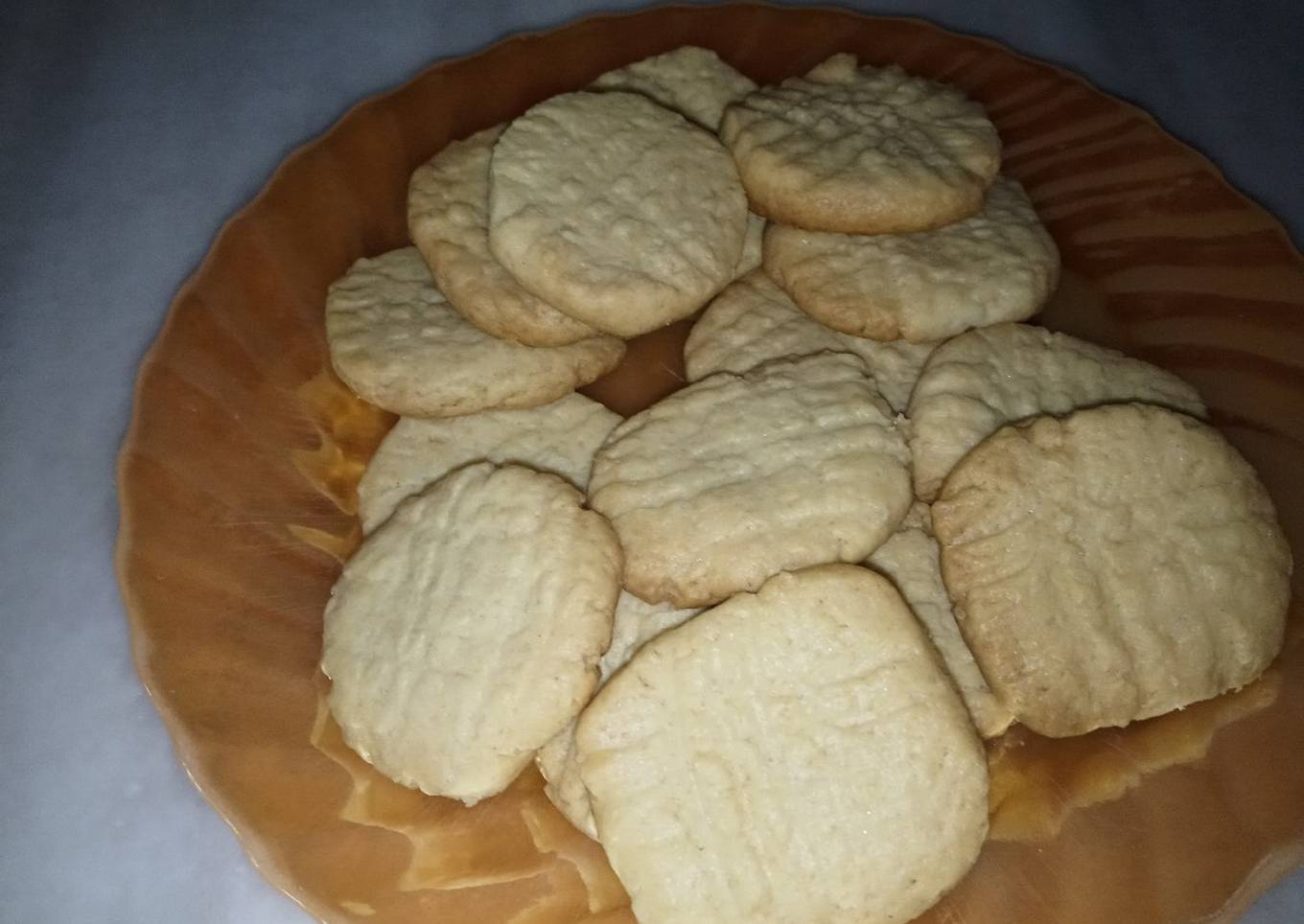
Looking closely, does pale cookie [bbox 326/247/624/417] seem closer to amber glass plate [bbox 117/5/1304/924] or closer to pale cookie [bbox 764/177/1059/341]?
amber glass plate [bbox 117/5/1304/924]

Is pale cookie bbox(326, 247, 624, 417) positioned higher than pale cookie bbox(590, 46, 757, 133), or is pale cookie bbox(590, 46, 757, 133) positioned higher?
pale cookie bbox(590, 46, 757, 133)

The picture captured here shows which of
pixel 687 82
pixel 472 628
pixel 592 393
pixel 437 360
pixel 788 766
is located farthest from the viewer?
pixel 687 82

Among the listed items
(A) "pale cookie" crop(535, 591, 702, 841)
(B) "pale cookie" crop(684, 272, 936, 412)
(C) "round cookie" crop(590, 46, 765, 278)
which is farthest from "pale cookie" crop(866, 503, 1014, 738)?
(C) "round cookie" crop(590, 46, 765, 278)

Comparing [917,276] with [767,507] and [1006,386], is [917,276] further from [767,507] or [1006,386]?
[767,507]

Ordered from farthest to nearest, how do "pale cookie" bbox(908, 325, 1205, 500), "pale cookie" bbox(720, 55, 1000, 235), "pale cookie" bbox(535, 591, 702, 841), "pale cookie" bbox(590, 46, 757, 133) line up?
1. "pale cookie" bbox(590, 46, 757, 133)
2. "pale cookie" bbox(720, 55, 1000, 235)
3. "pale cookie" bbox(908, 325, 1205, 500)
4. "pale cookie" bbox(535, 591, 702, 841)

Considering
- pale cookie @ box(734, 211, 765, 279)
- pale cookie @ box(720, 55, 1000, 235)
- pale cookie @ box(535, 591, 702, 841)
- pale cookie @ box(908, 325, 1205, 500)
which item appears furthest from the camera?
pale cookie @ box(734, 211, 765, 279)

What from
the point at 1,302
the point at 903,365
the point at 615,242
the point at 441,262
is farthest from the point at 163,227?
the point at 903,365

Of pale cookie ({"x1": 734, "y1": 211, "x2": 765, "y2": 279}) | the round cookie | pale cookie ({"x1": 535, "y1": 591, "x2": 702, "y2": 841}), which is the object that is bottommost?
pale cookie ({"x1": 535, "y1": 591, "x2": 702, "y2": 841})

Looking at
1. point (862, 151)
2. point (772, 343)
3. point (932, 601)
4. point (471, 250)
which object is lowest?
point (932, 601)

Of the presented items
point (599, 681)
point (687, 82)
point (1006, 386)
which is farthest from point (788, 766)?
point (687, 82)
